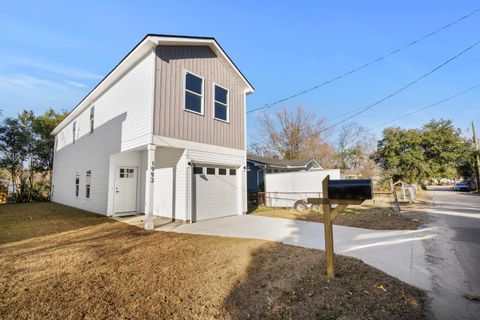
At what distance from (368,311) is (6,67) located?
703 inches

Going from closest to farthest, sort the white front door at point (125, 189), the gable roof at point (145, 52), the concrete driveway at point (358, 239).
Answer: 1. the concrete driveway at point (358, 239)
2. the gable roof at point (145, 52)
3. the white front door at point (125, 189)

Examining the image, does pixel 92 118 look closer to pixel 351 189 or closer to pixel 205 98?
pixel 205 98

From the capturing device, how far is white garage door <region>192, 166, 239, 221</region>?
8.83 meters

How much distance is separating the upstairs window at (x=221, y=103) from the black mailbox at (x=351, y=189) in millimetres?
7178

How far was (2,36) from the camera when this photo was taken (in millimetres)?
8852

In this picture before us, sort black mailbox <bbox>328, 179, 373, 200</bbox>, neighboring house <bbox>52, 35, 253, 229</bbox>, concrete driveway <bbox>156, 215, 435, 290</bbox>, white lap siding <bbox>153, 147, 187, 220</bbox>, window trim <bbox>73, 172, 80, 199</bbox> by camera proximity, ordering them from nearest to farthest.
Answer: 1. black mailbox <bbox>328, 179, 373, 200</bbox>
2. concrete driveway <bbox>156, 215, 435, 290</bbox>
3. neighboring house <bbox>52, 35, 253, 229</bbox>
4. white lap siding <bbox>153, 147, 187, 220</bbox>
5. window trim <bbox>73, 172, 80, 199</bbox>

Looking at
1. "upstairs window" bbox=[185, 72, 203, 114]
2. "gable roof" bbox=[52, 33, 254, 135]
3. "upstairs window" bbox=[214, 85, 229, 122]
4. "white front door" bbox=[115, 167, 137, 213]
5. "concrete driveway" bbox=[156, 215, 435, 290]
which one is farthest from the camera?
"white front door" bbox=[115, 167, 137, 213]

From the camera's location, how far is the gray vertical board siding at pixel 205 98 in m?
7.88

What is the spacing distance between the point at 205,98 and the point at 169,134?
7.91ft

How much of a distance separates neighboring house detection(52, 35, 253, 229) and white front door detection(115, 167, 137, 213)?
0.14 feet

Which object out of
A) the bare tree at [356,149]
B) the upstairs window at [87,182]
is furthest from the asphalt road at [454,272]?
the bare tree at [356,149]

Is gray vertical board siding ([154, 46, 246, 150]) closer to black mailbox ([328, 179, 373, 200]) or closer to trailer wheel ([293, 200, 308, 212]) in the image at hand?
trailer wheel ([293, 200, 308, 212])

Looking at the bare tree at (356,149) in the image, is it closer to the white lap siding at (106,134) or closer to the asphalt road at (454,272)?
the asphalt road at (454,272)

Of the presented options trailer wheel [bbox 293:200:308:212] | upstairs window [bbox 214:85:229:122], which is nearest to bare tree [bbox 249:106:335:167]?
trailer wheel [bbox 293:200:308:212]
